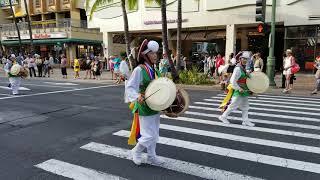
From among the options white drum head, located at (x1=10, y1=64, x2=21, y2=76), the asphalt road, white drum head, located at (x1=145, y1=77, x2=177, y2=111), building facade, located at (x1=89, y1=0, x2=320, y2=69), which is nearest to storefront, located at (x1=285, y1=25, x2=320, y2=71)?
building facade, located at (x1=89, y1=0, x2=320, y2=69)

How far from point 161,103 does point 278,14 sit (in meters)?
19.6

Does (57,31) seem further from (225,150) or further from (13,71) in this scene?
(225,150)

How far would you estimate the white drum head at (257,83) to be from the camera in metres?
7.69

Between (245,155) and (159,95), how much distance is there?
2.04m

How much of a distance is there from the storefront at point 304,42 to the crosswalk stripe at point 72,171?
20329 millimetres

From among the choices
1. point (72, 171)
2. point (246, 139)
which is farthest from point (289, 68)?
point (72, 171)

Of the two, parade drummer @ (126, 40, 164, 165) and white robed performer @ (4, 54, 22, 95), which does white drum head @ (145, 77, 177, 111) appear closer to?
parade drummer @ (126, 40, 164, 165)

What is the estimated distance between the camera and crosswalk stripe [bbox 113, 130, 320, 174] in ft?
16.7

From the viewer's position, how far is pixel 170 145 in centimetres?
623

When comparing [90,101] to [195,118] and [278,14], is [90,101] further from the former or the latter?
[278,14]

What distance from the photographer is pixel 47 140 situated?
6.77 metres

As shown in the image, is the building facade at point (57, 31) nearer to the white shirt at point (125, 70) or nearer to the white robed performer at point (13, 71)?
the white robed performer at point (13, 71)

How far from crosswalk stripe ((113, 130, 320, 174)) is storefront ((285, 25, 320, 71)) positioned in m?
18.3

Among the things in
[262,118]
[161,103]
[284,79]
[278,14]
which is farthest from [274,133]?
[278,14]
